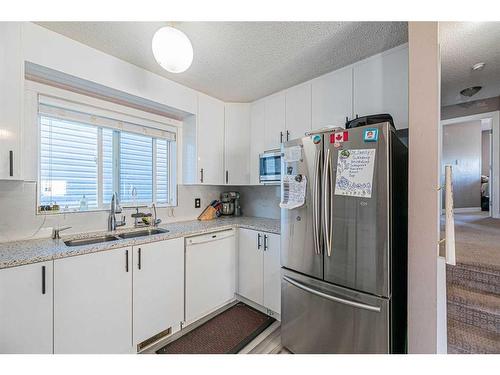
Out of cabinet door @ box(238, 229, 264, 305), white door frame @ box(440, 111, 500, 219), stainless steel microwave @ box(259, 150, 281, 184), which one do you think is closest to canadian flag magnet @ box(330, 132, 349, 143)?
stainless steel microwave @ box(259, 150, 281, 184)

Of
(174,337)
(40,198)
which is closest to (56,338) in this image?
(174,337)

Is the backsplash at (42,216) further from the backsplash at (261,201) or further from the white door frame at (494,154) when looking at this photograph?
the white door frame at (494,154)

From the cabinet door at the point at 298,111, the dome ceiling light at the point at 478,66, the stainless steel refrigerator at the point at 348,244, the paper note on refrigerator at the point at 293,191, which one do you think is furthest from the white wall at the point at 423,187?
the dome ceiling light at the point at 478,66

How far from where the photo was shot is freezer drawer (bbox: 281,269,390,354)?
125 centimetres

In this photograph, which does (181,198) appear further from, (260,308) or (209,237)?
(260,308)

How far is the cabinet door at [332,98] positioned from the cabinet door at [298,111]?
0.22 ft

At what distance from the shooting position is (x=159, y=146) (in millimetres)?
2482

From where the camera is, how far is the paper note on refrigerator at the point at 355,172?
49.8 inches

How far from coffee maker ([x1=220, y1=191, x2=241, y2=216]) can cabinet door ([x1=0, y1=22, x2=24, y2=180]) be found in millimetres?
1956

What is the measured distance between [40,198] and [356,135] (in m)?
2.38

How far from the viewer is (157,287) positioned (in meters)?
1.71

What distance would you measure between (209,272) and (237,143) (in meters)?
1.52

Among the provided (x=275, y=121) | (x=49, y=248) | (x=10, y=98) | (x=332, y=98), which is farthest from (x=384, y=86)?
(x=49, y=248)

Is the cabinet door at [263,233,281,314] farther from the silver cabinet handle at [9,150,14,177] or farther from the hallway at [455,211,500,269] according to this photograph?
the silver cabinet handle at [9,150,14,177]
